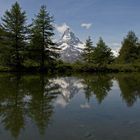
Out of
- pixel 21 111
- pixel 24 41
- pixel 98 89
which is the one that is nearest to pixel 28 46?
pixel 24 41

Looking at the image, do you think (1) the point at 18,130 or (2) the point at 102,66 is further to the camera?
(2) the point at 102,66

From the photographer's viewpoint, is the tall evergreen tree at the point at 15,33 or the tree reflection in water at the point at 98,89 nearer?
the tree reflection in water at the point at 98,89

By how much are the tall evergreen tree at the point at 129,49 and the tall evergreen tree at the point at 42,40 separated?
36.4m

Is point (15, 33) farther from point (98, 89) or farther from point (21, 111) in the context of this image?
point (21, 111)

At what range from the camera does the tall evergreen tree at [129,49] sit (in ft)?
285

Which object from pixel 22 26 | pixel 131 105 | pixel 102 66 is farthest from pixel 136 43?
pixel 131 105

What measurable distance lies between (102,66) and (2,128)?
5377cm

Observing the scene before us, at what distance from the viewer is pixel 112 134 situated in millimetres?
9141

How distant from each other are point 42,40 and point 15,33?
5.97 meters

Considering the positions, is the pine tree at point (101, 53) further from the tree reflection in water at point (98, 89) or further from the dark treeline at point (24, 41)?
the tree reflection in water at point (98, 89)

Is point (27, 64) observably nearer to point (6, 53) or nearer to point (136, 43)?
point (6, 53)

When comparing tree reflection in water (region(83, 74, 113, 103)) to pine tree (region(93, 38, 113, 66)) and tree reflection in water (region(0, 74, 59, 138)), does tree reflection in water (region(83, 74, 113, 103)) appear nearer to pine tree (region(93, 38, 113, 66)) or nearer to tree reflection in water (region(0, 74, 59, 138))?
tree reflection in water (region(0, 74, 59, 138))

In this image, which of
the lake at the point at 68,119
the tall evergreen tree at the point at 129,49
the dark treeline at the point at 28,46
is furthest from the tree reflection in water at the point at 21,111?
the tall evergreen tree at the point at 129,49

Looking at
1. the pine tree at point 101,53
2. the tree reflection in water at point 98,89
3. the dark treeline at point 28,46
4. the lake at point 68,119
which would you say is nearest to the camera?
the lake at point 68,119
